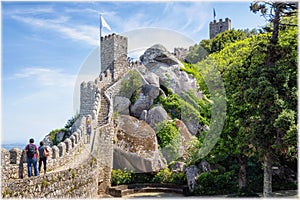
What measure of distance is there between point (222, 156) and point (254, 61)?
5065mm

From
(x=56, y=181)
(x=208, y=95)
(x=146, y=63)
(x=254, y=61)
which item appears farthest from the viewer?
(x=146, y=63)

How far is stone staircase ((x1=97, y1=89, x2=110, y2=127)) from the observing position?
1868 cm

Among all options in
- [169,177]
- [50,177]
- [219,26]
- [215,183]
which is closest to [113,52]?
[169,177]

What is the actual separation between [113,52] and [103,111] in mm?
5776

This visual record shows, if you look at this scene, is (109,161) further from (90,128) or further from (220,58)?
(220,58)

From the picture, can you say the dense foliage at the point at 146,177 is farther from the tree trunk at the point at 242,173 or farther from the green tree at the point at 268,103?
the green tree at the point at 268,103

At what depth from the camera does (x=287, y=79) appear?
43.1 ft

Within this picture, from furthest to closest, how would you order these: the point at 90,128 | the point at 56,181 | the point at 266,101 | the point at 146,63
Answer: the point at 146,63 < the point at 90,128 < the point at 266,101 < the point at 56,181

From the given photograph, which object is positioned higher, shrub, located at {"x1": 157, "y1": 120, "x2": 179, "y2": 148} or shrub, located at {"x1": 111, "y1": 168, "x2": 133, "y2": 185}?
shrub, located at {"x1": 157, "y1": 120, "x2": 179, "y2": 148}

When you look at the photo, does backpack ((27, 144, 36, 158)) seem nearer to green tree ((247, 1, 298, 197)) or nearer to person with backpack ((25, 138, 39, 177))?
person with backpack ((25, 138, 39, 177))

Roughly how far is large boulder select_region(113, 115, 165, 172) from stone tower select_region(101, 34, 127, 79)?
5.47m

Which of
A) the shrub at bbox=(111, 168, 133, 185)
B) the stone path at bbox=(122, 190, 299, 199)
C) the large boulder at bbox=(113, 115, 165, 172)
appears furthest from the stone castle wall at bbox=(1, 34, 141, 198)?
the stone path at bbox=(122, 190, 299, 199)

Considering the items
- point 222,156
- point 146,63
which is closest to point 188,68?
point 146,63

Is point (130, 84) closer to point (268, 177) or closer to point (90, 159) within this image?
point (90, 159)
